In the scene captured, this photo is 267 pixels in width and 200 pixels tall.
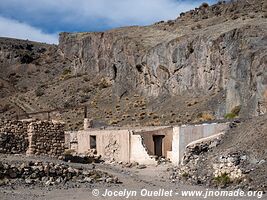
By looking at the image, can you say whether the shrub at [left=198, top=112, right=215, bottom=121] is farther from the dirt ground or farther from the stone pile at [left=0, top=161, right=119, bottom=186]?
the stone pile at [left=0, top=161, right=119, bottom=186]

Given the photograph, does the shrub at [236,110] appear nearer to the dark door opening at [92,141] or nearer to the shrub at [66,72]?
the dark door opening at [92,141]

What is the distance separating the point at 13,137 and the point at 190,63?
85.1 feet

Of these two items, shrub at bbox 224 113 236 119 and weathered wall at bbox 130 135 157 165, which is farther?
shrub at bbox 224 113 236 119

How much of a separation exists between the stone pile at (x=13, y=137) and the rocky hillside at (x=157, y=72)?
1516 centimetres

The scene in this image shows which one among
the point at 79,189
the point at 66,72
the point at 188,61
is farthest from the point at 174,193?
the point at 66,72

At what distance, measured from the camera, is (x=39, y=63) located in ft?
282

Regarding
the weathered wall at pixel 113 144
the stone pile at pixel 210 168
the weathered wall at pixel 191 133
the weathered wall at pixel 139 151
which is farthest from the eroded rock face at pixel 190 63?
the stone pile at pixel 210 168

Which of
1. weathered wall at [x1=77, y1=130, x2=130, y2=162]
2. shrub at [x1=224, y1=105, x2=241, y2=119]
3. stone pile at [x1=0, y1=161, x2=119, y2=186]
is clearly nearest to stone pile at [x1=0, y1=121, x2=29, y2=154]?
stone pile at [x1=0, y1=161, x2=119, y2=186]

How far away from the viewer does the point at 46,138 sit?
819 inches

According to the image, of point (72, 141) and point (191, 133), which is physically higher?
point (191, 133)

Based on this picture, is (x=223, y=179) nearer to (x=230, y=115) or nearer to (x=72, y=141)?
(x=230, y=115)

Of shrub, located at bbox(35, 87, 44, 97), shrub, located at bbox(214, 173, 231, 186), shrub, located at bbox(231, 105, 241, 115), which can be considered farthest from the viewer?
shrub, located at bbox(35, 87, 44, 97)

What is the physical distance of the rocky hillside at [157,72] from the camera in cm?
3600

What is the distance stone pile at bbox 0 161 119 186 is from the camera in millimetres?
15297
